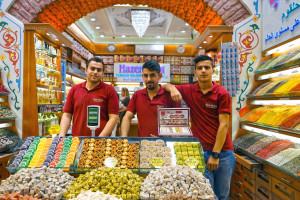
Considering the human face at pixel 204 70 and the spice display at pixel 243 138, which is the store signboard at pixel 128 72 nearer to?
the spice display at pixel 243 138

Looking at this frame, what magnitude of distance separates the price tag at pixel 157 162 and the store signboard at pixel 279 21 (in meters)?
2.47

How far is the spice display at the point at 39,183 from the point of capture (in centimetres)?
130

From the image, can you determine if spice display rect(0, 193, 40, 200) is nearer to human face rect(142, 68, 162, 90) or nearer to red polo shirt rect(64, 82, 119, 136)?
red polo shirt rect(64, 82, 119, 136)

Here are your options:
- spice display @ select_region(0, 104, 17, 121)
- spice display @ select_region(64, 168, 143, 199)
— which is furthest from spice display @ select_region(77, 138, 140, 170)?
spice display @ select_region(0, 104, 17, 121)

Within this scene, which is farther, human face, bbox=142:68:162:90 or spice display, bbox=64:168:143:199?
human face, bbox=142:68:162:90

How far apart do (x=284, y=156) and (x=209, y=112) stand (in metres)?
1.21

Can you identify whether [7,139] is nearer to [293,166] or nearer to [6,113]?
[6,113]

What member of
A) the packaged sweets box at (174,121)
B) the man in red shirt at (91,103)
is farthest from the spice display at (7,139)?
the packaged sweets box at (174,121)

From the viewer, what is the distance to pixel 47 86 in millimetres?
4328

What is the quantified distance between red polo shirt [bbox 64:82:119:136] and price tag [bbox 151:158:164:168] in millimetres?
970

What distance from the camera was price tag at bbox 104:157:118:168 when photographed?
5.15 feet

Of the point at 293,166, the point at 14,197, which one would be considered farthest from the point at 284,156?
the point at 14,197

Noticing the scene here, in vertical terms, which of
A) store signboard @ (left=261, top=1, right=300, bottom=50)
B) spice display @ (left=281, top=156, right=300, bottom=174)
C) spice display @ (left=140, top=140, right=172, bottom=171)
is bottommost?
spice display @ (left=281, top=156, right=300, bottom=174)

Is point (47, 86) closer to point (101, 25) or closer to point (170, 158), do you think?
point (170, 158)
